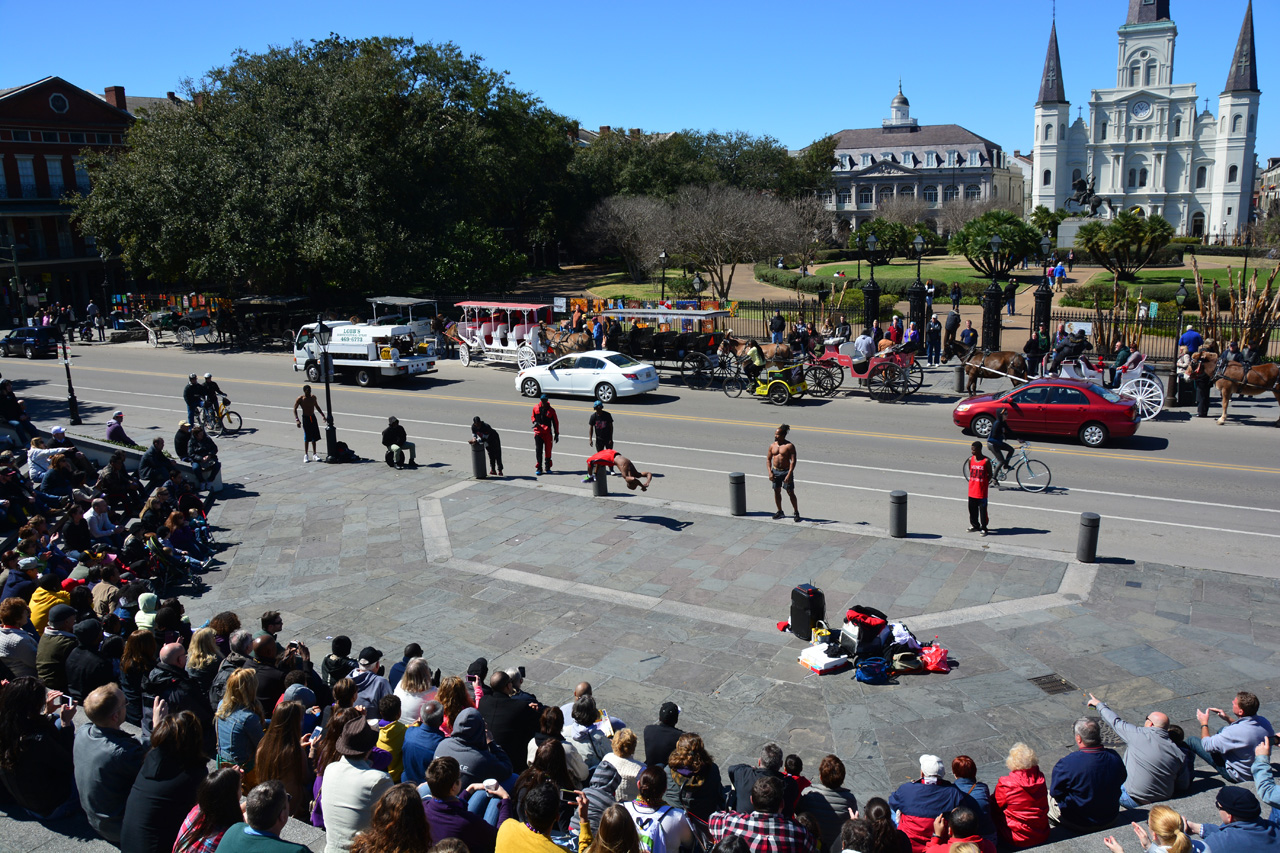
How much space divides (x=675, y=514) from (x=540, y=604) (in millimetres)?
4004

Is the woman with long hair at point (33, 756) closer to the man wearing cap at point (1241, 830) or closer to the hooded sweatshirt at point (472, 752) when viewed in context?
the hooded sweatshirt at point (472, 752)

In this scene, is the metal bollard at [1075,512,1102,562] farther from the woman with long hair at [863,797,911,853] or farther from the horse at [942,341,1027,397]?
the horse at [942,341,1027,397]

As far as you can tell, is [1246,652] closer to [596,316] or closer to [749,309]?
[596,316]

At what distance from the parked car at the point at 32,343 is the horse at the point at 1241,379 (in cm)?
4194

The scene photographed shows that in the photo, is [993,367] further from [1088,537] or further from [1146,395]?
[1088,537]

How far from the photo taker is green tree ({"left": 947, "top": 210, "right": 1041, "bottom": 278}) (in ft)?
159

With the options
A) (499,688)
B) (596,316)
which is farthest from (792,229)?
(499,688)

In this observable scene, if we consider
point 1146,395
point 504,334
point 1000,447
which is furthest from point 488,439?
point 1146,395

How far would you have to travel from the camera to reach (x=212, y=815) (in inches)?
179

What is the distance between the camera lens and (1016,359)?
2433 centimetres

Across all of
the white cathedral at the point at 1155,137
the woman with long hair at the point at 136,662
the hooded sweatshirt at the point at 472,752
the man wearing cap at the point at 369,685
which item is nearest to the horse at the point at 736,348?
the man wearing cap at the point at 369,685

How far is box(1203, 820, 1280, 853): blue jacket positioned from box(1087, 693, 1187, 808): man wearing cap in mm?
1489

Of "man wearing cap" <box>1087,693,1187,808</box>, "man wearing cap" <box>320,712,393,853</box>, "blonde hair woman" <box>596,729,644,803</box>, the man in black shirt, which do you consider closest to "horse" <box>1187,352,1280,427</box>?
the man in black shirt

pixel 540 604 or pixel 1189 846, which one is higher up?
pixel 1189 846
